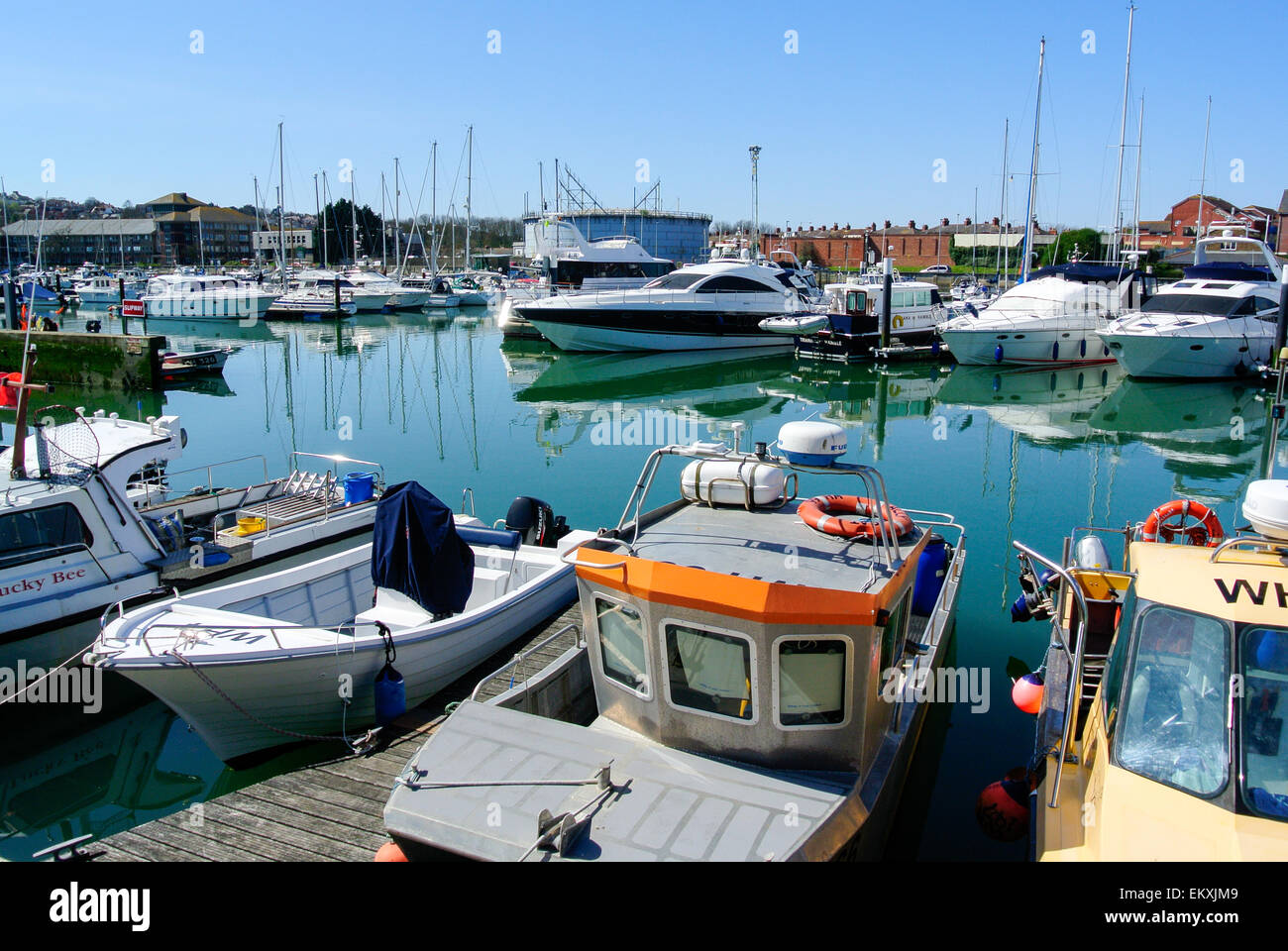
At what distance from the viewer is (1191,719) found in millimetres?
4754

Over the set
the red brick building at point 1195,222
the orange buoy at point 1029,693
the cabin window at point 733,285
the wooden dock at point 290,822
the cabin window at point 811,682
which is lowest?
the wooden dock at point 290,822

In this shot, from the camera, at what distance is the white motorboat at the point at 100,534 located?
9328mm

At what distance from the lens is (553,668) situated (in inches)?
311

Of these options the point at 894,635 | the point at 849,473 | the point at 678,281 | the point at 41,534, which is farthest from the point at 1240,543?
the point at 678,281

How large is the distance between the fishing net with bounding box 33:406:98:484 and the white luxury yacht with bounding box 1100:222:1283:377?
3191 cm

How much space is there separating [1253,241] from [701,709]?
42.9 m

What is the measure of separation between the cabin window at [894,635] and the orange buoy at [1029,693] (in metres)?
2.39

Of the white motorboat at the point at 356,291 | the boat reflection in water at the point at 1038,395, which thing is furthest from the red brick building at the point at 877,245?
the boat reflection in water at the point at 1038,395

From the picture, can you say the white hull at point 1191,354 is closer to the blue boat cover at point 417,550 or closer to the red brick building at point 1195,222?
the blue boat cover at point 417,550

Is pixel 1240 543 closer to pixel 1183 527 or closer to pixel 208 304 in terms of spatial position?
pixel 1183 527

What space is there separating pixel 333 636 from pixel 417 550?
120 cm

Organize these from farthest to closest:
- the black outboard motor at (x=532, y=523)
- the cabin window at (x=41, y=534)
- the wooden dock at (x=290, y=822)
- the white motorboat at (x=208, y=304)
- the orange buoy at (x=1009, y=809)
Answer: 1. the white motorboat at (x=208, y=304)
2. the black outboard motor at (x=532, y=523)
3. the cabin window at (x=41, y=534)
4. the orange buoy at (x=1009, y=809)
5. the wooden dock at (x=290, y=822)

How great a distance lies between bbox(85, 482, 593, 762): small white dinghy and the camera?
792cm
